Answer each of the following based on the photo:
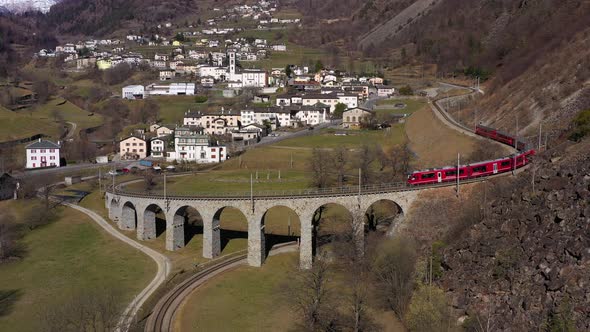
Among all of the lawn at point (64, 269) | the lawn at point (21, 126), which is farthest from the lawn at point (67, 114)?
the lawn at point (64, 269)

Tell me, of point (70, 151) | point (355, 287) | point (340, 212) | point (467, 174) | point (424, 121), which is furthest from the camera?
point (70, 151)

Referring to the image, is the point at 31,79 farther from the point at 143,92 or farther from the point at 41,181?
the point at 41,181

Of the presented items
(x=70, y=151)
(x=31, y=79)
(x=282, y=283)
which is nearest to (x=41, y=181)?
(x=70, y=151)

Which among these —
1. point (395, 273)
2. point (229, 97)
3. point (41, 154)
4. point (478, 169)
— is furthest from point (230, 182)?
point (229, 97)

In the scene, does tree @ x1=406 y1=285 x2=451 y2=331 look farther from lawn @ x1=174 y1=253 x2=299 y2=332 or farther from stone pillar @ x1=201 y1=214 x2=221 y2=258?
stone pillar @ x1=201 y1=214 x2=221 y2=258

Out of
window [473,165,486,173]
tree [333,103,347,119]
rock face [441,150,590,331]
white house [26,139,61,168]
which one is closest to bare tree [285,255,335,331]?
rock face [441,150,590,331]

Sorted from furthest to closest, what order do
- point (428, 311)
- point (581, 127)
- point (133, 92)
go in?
point (133, 92)
point (581, 127)
point (428, 311)

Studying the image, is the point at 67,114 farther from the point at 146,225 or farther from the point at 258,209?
the point at 258,209
